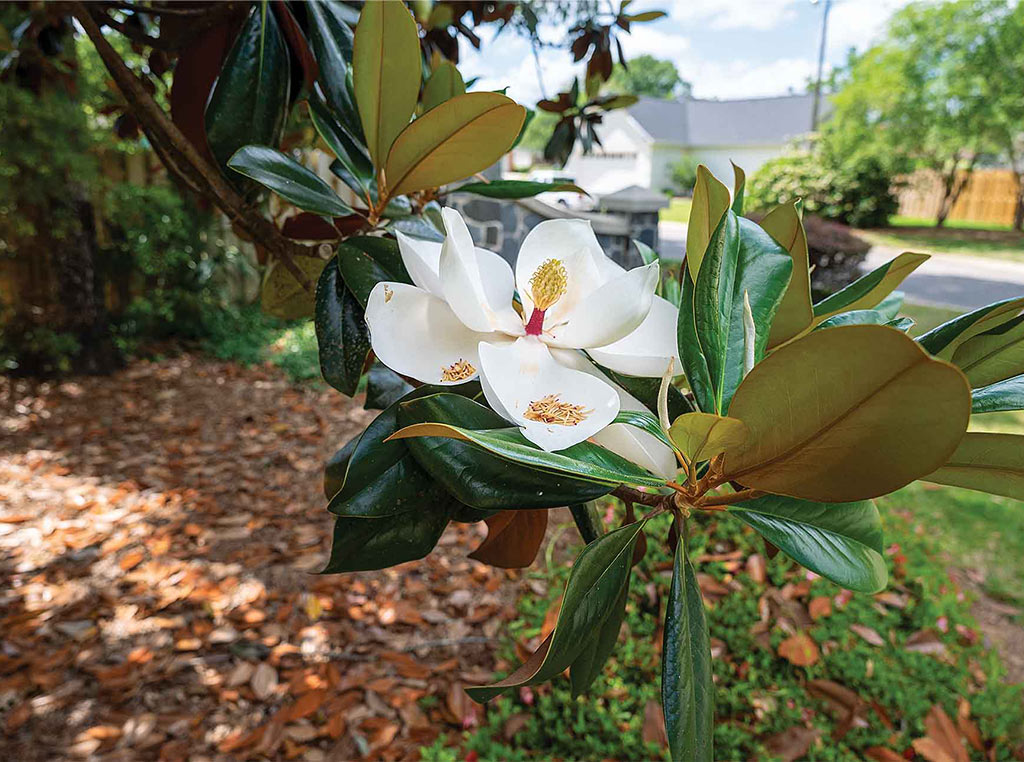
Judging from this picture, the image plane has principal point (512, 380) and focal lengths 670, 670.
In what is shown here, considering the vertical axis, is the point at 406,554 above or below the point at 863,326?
below

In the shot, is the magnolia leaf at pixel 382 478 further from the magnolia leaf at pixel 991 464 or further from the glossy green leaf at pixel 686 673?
the magnolia leaf at pixel 991 464

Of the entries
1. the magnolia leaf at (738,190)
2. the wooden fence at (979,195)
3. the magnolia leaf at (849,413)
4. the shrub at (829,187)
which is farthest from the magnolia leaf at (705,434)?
the wooden fence at (979,195)

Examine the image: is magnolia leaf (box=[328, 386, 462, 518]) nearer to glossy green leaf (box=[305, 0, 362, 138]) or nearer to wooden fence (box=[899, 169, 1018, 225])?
glossy green leaf (box=[305, 0, 362, 138])

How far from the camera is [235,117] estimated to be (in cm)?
59

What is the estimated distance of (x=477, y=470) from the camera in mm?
366

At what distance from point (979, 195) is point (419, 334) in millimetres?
19210

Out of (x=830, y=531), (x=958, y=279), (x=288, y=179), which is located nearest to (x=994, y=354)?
(x=830, y=531)

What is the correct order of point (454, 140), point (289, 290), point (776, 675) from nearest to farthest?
point (454, 140) → point (289, 290) → point (776, 675)

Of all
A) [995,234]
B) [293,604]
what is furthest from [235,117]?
[995,234]

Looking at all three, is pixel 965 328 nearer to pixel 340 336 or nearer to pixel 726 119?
pixel 340 336

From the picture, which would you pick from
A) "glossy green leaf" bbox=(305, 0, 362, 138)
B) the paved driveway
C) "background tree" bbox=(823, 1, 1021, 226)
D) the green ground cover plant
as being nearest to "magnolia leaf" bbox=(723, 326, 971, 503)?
"glossy green leaf" bbox=(305, 0, 362, 138)

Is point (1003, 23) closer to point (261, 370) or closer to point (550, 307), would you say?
point (261, 370)

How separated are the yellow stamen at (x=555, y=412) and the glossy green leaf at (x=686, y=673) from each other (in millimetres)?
110

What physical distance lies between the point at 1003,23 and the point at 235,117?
48.9 ft
